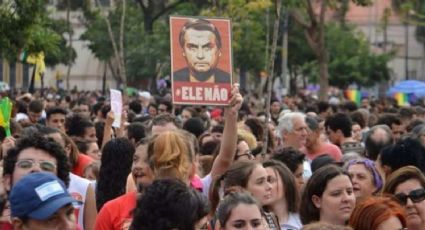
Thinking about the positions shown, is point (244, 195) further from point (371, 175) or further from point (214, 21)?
point (214, 21)

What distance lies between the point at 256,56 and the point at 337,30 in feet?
38.9

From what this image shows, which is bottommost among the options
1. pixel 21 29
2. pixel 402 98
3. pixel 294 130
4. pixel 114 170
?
pixel 402 98

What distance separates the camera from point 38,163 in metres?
7.21

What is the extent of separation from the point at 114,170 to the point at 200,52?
1838 millimetres

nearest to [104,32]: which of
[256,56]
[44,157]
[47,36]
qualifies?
[256,56]

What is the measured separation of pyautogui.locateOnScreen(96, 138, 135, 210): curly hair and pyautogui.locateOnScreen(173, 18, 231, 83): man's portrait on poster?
1407mm

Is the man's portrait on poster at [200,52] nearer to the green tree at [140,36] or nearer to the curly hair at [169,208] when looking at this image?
the curly hair at [169,208]

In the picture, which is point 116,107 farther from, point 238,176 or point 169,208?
point 169,208

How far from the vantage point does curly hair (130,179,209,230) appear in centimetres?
568

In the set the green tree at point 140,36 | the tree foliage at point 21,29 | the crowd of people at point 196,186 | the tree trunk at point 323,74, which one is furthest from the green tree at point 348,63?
the crowd of people at point 196,186

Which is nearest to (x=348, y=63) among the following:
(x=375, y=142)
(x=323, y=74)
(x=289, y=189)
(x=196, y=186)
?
(x=323, y=74)

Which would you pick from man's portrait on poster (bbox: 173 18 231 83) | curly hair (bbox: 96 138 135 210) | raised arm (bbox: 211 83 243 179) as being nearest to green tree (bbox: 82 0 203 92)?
man's portrait on poster (bbox: 173 18 231 83)

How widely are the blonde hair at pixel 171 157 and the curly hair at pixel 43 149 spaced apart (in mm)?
505

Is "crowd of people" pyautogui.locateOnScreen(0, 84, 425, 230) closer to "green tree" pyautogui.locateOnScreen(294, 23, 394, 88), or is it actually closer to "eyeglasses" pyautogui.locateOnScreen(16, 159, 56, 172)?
"eyeglasses" pyautogui.locateOnScreen(16, 159, 56, 172)
